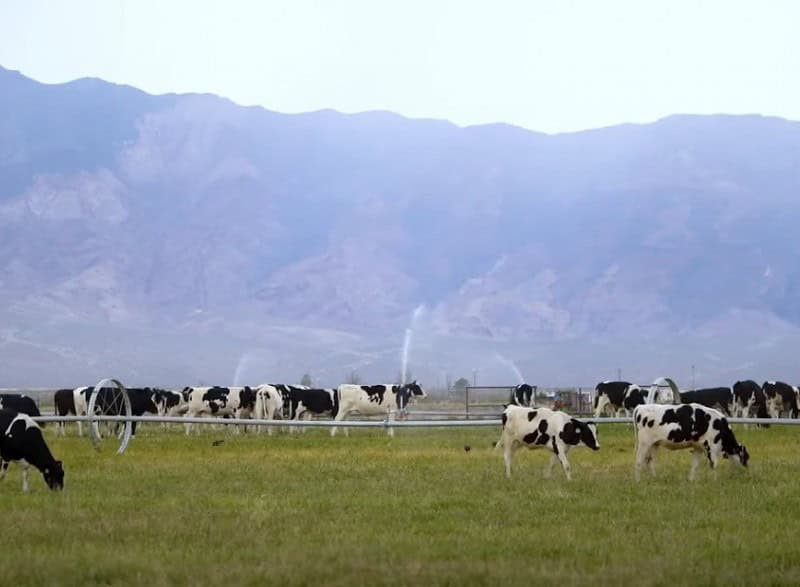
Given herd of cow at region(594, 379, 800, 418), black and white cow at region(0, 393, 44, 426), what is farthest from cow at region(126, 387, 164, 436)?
herd of cow at region(594, 379, 800, 418)

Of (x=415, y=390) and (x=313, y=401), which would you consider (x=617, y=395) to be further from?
(x=313, y=401)

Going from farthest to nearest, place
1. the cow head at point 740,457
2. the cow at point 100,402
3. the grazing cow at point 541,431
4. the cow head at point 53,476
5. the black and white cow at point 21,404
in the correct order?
the cow at point 100,402, the black and white cow at point 21,404, the cow head at point 740,457, the grazing cow at point 541,431, the cow head at point 53,476

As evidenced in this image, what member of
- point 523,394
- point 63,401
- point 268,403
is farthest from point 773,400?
point 63,401

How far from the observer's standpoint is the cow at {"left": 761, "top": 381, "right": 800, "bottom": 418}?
153 feet

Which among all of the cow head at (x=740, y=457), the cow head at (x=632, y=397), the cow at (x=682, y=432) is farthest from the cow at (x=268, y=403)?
the cow head at (x=740, y=457)

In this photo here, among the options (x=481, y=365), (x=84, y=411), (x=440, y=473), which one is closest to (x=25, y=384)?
(x=481, y=365)

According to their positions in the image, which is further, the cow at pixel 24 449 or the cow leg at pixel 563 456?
the cow leg at pixel 563 456

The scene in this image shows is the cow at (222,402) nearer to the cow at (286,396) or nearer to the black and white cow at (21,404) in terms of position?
the cow at (286,396)

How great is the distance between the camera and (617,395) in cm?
4638

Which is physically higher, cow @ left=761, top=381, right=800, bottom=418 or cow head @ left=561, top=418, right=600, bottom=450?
cow @ left=761, top=381, right=800, bottom=418

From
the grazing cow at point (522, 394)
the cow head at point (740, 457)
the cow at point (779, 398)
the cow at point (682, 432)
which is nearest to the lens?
the cow at point (682, 432)

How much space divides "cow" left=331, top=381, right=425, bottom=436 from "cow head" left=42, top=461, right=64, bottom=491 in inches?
935

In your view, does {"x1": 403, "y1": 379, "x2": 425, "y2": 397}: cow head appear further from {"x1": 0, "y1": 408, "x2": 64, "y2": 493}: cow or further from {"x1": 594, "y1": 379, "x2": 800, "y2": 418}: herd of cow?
{"x1": 0, "y1": 408, "x2": 64, "y2": 493}: cow

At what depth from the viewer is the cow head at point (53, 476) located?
19234 mm
